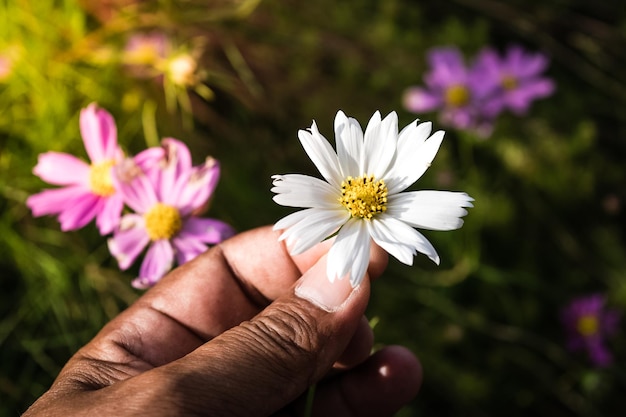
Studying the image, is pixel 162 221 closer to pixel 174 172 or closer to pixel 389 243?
pixel 174 172

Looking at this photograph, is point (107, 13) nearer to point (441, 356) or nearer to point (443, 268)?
point (443, 268)

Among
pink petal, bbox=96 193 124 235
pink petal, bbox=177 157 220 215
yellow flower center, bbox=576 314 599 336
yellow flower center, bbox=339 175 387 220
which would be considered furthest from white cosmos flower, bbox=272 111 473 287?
yellow flower center, bbox=576 314 599 336

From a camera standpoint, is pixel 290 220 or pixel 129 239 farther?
pixel 129 239

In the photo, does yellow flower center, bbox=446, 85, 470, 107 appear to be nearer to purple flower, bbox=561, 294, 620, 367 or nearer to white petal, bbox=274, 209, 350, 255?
purple flower, bbox=561, 294, 620, 367

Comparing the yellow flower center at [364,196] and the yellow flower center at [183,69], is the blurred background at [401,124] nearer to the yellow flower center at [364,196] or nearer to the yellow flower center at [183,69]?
the yellow flower center at [183,69]

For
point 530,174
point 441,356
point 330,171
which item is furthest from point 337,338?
point 530,174

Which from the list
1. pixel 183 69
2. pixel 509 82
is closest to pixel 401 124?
pixel 509 82
